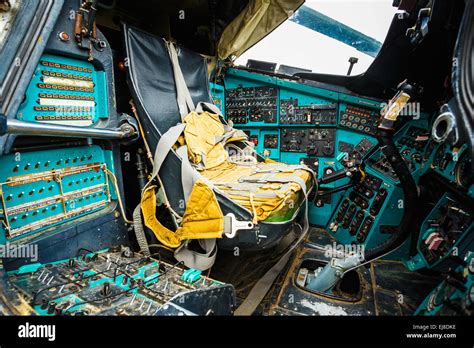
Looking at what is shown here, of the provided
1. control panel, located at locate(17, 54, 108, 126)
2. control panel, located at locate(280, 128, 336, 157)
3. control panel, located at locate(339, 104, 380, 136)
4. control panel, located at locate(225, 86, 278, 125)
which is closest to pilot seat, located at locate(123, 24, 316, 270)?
control panel, located at locate(17, 54, 108, 126)

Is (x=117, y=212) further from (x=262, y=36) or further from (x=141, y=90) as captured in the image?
(x=262, y=36)

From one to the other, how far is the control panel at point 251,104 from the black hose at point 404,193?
75.7 inches

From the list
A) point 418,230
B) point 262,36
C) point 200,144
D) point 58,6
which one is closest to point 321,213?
point 418,230

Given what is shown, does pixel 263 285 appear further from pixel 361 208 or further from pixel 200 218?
pixel 361 208

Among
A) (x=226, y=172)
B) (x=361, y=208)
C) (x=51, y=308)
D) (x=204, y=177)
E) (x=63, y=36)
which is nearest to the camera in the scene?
(x=51, y=308)

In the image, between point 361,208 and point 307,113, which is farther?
point 307,113

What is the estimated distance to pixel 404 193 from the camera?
229 centimetres

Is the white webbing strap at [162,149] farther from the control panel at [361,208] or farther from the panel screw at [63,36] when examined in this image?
the control panel at [361,208]

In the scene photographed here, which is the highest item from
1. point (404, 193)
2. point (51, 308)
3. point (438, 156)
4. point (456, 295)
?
point (438, 156)

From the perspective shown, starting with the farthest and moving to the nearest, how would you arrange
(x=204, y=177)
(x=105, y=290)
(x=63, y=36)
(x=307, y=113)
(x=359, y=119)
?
(x=307, y=113) < (x=359, y=119) < (x=204, y=177) < (x=63, y=36) < (x=105, y=290)

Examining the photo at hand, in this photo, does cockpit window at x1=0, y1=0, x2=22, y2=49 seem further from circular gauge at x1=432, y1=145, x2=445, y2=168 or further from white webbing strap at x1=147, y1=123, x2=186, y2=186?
circular gauge at x1=432, y1=145, x2=445, y2=168

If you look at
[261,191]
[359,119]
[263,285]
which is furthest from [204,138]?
[359,119]

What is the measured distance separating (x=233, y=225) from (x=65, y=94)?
1.40 metres

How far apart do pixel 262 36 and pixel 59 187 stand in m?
2.85
